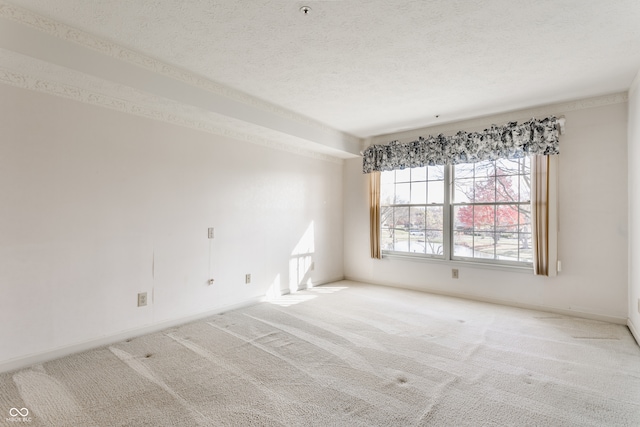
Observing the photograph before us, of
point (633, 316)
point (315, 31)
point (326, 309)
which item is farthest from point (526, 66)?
point (326, 309)

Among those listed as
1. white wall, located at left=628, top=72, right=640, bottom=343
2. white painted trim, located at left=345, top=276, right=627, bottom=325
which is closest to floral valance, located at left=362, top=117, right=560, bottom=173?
white wall, located at left=628, top=72, right=640, bottom=343

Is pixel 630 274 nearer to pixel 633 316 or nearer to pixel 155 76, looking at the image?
pixel 633 316

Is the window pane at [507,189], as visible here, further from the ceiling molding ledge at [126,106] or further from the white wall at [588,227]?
the ceiling molding ledge at [126,106]

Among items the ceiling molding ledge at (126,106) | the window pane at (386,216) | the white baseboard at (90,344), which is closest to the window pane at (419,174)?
the window pane at (386,216)

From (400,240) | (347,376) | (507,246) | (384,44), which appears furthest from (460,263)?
(384,44)

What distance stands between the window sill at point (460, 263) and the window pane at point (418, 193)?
0.85m

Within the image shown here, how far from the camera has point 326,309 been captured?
12.9 feet

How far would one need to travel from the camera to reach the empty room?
2064 mm

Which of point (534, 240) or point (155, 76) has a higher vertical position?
point (155, 76)

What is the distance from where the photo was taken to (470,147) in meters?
4.30

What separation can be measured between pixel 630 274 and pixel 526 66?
2450 mm

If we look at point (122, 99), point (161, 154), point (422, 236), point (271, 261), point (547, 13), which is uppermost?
point (547, 13)

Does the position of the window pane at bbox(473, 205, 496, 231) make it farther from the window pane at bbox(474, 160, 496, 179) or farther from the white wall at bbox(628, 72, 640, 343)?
the white wall at bbox(628, 72, 640, 343)

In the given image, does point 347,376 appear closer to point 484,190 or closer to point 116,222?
point 116,222
